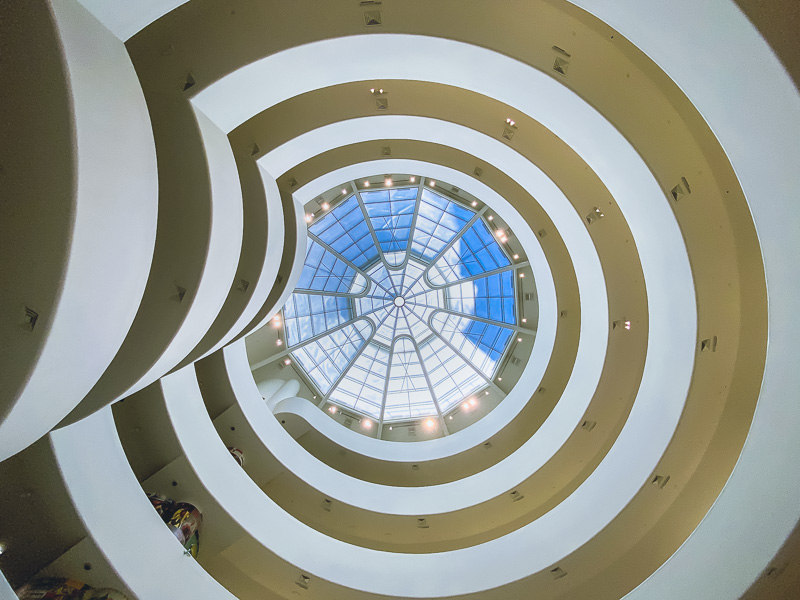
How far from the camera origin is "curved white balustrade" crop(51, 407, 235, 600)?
744cm

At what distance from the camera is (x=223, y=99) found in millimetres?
7473

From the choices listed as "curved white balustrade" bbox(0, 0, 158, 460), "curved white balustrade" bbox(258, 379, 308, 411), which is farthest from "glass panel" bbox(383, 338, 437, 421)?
"curved white balustrade" bbox(0, 0, 158, 460)

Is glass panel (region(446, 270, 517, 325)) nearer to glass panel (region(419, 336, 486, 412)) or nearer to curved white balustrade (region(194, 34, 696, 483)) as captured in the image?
glass panel (region(419, 336, 486, 412))

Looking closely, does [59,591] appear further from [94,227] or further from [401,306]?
[401,306]

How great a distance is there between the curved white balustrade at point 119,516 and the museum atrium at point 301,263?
0.05m

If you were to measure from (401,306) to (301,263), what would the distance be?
966 cm

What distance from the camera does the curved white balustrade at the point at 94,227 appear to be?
387 centimetres

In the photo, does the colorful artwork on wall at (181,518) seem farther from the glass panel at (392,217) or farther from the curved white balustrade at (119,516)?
the glass panel at (392,217)

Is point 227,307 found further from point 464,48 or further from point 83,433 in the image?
point 464,48

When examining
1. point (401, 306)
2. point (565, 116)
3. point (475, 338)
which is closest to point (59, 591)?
point (565, 116)

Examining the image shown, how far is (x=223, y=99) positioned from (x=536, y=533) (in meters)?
12.1

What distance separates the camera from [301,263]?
12609 mm

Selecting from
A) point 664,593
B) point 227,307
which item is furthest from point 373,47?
point 664,593

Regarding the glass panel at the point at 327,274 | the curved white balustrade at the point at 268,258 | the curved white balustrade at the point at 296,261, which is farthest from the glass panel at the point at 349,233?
the curved white balustrade at the point at 268,258
